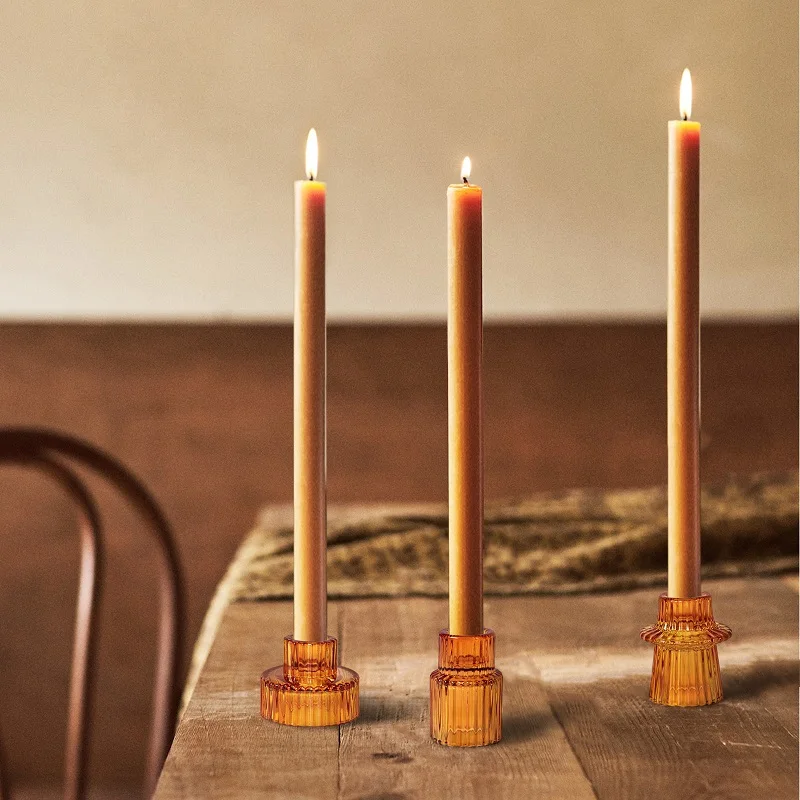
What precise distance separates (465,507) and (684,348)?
15 centimetres

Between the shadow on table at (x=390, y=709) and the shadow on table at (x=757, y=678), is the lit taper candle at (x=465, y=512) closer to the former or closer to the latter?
the shadow on table at (x=390, y=709)

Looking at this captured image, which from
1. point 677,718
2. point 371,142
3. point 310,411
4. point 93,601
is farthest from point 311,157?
point 371,142

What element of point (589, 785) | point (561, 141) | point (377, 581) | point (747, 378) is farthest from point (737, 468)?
point (589, 785)

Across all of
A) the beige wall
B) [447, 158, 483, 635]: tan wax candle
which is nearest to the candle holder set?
[447, 158, 483, 635]: tan wax candle

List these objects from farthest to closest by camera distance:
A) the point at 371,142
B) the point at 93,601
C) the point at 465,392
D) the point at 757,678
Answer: the point at 371,142, the point at 93,601, the point at 757,678, the point at 465,392

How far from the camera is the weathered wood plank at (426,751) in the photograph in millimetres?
465

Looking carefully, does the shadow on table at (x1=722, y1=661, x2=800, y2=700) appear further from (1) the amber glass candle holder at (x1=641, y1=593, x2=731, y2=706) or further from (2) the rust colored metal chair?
(2) the rust colored metal chair

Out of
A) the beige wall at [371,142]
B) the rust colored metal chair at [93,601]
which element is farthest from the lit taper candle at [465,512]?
the beige wall at [371,142]

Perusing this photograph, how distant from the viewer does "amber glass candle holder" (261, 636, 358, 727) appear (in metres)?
0.53

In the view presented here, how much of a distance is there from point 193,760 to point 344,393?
1341 mm

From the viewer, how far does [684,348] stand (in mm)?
550

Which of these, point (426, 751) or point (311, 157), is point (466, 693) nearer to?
point (426, 751)

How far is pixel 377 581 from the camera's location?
3.11ft

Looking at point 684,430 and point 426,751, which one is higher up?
point 684,430
